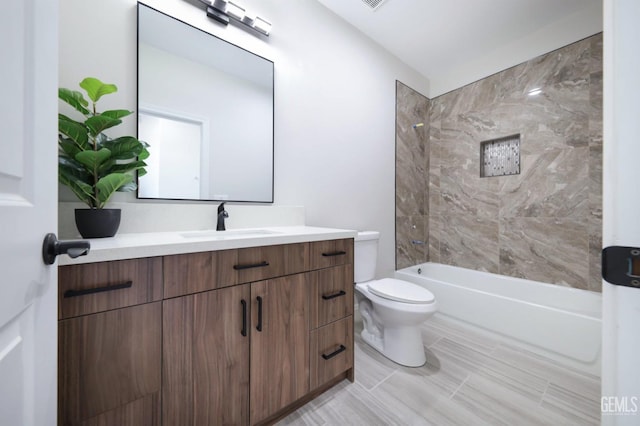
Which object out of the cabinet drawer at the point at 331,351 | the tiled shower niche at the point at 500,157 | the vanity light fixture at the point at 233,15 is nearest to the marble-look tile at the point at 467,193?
the tiled shower niche at the point at 500,157

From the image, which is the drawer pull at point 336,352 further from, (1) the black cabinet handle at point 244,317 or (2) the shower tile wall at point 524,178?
(2) the shower tile wall at point 524,178

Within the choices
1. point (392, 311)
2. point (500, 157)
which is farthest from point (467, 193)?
point (392, 311)

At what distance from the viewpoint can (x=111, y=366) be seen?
2.42 feet

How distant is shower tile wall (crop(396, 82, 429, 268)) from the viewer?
2.57 m

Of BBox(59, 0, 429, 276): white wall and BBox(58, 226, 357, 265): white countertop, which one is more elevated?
BBox(59, 0, 429, 276): white wall

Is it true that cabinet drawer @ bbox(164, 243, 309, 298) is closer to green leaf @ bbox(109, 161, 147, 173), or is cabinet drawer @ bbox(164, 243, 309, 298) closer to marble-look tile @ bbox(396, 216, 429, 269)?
green leaf @ bbox(109, 161, 147, 173)

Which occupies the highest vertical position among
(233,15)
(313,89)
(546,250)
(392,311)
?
(233,15)

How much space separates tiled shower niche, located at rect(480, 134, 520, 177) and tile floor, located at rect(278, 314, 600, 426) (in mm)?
1708

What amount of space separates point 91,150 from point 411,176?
269cm

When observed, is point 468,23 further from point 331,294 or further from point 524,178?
point 331,294

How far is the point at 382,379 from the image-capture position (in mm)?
1450

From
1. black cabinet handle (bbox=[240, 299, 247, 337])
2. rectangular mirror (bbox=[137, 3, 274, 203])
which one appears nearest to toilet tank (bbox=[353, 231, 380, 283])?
rectangular mirror (bbox=[137, 3, 274, 203])

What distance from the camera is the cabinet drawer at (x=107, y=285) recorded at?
2.22 feet

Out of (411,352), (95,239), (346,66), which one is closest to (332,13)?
(346,66)
